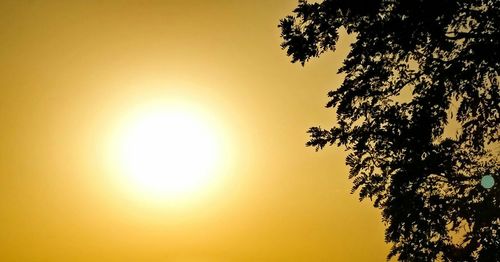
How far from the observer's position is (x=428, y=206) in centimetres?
934

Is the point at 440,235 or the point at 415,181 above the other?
the point at 415,181

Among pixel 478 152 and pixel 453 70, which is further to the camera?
pixel 478 152

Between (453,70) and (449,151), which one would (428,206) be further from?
(453,70)

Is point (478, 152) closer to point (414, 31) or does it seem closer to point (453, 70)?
point (453, 70)

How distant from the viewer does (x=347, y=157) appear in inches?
389

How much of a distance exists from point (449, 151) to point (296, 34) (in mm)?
4361

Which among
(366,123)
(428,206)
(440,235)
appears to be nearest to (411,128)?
(366,123)

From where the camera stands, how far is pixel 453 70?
890 centimetres

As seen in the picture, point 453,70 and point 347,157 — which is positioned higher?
point 453,70

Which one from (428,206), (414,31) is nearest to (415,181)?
(428,206)

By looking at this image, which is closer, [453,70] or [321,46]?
[453,70]

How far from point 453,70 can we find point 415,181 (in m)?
2.49

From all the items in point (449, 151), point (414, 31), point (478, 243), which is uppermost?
point (414, 31)

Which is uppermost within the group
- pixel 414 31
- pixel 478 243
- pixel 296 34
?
pixel 296 34
